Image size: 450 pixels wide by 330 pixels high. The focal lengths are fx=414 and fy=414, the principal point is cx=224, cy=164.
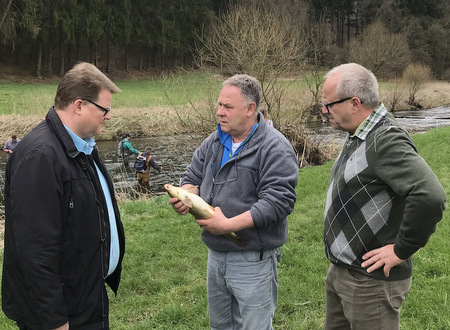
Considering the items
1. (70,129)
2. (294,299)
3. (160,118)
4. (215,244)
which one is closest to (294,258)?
(294,299)

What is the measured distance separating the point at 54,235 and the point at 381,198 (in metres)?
1.83

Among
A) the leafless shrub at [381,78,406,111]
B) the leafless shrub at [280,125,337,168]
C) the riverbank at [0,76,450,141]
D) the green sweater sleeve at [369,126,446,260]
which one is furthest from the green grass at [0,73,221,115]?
the leafless shrub at [381,78,406,111]

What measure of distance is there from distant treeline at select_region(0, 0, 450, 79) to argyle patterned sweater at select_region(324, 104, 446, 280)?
28.8 m

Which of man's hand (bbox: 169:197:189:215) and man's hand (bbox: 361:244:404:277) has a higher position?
man's hand (bbox: 169:197:189:215)

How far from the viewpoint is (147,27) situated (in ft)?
162

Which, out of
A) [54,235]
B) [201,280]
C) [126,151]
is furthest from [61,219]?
[126,151]

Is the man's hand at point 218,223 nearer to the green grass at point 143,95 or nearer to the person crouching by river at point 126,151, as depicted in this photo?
the green grass at point 143,95

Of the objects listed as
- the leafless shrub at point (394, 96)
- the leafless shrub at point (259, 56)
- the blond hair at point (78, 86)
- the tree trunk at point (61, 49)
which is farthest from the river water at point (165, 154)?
the tree trunk at point (61, 49)

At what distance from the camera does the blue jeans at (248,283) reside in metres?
2.81

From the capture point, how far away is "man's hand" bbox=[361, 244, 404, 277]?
2.34 m

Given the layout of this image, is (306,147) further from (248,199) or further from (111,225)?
(111,225)

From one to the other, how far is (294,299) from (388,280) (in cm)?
192

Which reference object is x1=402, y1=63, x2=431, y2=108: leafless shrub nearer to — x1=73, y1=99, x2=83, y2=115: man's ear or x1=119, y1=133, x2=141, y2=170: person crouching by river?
x1=119, y1=133, x2=141, y2=170: person crouching by river

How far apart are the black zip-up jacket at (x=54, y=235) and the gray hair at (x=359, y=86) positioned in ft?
5.24
